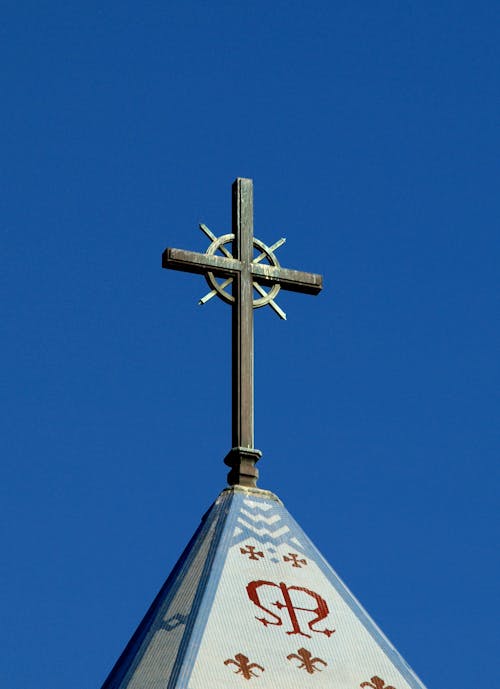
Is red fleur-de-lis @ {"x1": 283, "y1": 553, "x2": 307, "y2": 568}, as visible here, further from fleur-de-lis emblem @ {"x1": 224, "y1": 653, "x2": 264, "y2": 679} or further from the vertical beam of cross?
fleur-de-lis emblem @ {"x1": 224, "y1": 653, "x2": 264, "y2": 679}

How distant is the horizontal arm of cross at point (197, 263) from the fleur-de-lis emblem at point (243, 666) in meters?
4.74

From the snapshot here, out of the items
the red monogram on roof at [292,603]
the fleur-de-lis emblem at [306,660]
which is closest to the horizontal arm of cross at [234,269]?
the red monogram on roof at [292,603]

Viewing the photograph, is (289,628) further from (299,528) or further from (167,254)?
(167,254)

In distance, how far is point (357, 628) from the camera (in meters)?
15.9

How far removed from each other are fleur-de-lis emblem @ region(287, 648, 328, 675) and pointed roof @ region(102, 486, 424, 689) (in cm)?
1

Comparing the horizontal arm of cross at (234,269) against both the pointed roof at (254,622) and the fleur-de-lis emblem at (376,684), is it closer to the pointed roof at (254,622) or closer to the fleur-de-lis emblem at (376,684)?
the pointed roof at (254,622)

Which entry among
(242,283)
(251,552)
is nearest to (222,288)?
(242,283)

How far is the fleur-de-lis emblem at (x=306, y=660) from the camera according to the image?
1509 centimetres

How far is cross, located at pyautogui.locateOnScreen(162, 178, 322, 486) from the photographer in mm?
17392

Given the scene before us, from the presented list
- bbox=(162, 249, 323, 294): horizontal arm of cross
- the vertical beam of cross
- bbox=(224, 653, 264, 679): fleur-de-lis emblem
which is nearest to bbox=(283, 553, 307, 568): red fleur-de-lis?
the vertical beam of cross

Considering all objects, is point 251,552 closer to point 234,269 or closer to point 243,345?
point 243,345

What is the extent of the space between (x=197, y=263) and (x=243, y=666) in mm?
4907

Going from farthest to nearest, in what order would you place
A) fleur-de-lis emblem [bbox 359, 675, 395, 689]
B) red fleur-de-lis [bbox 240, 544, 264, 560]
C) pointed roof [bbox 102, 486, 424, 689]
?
red fleur-de-lis [bbox 240, 544, 264, 560]
fleur-de-lis emblem [bbox 359, 675, 395, 689]
pointed roof [bbox 102, 486, 424, 689]

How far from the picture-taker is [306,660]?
49.9 feet
